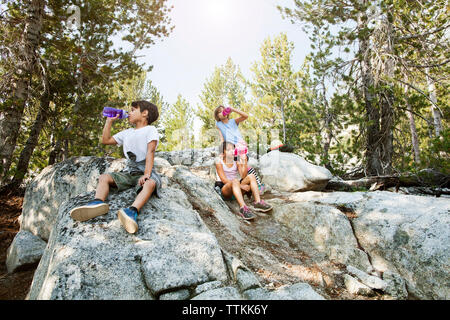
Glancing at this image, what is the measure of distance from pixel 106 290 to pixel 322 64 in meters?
6.48

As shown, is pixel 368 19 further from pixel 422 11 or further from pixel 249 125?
pixel 249 125

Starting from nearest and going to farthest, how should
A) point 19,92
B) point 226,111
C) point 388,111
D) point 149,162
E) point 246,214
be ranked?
point 149,162 < point 246,214 < point 226,111 < point 19,92 < point 388,111

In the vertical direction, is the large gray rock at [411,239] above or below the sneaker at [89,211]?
below

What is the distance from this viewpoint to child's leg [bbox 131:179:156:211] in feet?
7.73

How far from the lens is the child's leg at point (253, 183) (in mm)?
3946

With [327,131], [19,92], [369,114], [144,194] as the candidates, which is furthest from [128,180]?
[369,114]

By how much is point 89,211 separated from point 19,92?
4291 millimetres

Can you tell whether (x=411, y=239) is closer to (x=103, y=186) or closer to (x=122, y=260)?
(x=122, y=260)

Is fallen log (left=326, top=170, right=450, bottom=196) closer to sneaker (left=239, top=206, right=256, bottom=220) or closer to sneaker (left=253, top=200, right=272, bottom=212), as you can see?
sneaker (left=253, top=200, right=272, bottom=212)

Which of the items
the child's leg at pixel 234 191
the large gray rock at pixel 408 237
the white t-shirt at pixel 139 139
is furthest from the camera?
the child's leg at pixel 234 191

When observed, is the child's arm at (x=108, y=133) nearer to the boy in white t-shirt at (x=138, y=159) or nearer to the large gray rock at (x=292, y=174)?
the boy in white t-shirt at (x=138, y=159)

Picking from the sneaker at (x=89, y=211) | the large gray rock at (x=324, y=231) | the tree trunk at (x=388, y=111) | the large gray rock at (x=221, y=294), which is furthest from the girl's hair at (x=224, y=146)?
the tree trunk at (x=388, y=111)

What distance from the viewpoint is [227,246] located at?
2686 mm

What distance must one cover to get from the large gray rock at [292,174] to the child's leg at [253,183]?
2011mm
